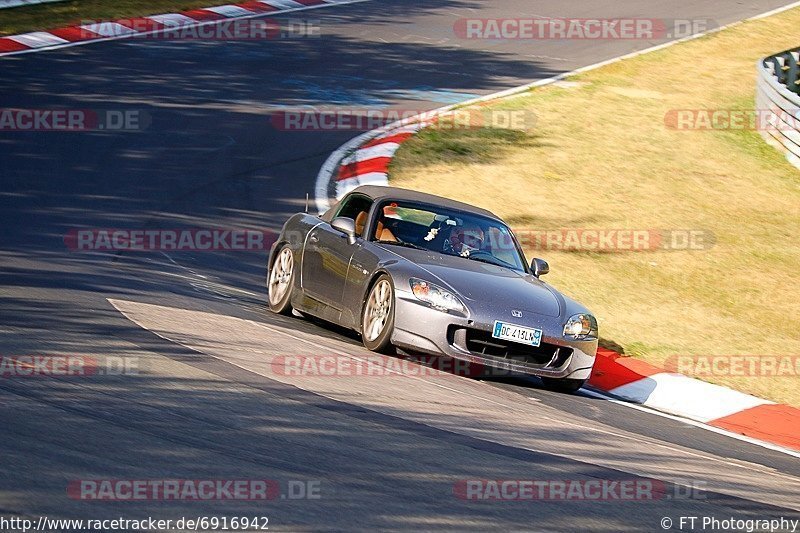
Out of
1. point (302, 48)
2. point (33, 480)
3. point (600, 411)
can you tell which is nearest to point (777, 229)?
point (600, 411)

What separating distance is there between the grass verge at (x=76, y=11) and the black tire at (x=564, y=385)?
15912 millimetres

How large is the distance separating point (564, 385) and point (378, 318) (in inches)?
60.8

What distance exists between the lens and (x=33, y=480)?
214 inches

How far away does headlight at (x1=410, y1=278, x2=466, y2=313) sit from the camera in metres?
9.31

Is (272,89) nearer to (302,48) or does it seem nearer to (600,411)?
(302,48)

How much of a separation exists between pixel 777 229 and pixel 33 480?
43.1ft
